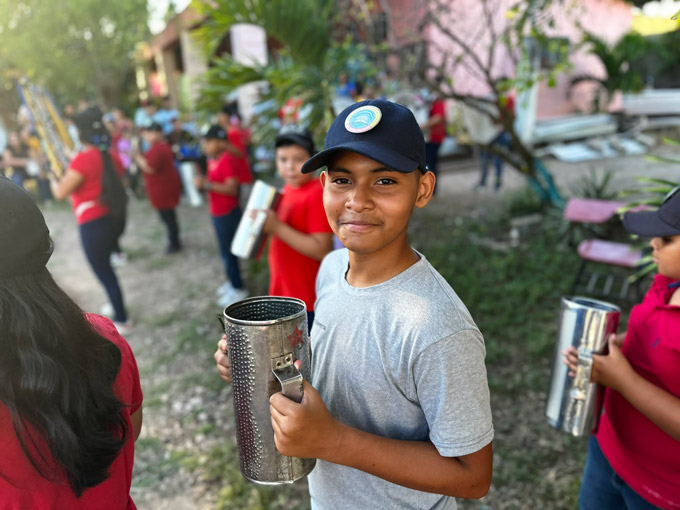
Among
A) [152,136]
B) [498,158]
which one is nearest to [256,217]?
[152,136]

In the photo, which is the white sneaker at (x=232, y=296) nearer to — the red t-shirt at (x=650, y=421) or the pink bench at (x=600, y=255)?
the pink bench at (x=600, y=255)

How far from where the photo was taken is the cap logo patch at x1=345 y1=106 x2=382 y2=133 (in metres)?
1.03

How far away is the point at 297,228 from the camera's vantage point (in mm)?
2615

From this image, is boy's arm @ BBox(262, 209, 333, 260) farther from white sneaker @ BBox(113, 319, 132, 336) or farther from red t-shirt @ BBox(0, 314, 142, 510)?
white sneaker @ BBox(113, 319, 132, 336)

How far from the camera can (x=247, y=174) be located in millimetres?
5387

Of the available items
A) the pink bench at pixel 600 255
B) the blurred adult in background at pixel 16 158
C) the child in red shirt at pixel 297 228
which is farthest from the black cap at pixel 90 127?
the blurred adult in background at pixel 16 158

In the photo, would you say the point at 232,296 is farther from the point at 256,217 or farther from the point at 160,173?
the point at 256,217

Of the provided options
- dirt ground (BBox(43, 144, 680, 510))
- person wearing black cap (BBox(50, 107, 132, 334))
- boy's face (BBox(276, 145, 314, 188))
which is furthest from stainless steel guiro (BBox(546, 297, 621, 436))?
person wearing black cap (BBox(50, 107, 132, 334))

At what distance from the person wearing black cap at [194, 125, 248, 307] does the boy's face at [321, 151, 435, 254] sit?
3.74m

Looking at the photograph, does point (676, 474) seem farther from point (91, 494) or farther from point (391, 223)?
point (91, 494)

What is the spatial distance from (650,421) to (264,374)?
1.19 metres

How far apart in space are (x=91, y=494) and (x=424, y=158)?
1.03 meters

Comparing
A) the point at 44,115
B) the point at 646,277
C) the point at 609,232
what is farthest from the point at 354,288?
the point at 44,115

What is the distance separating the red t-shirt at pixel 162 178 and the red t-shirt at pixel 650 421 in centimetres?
573
